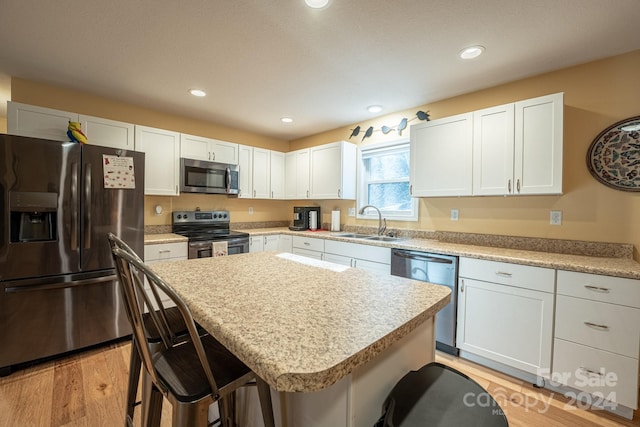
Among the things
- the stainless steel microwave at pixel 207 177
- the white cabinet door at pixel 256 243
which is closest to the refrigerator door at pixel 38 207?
the stainless steel microwave at pixel 207 177

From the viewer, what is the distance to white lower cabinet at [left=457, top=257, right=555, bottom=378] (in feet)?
6.09

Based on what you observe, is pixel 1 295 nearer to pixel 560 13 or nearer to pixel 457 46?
pixel 457 46

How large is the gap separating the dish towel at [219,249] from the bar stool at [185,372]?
2.13 meters

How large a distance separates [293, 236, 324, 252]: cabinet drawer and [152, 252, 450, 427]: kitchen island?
2.02 m

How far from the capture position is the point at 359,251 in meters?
2.92

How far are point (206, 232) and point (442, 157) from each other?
283 cm

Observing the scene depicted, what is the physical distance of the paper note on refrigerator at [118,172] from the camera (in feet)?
7.59

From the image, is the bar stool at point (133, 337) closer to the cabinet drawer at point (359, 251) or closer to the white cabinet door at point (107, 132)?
the cabinet drawer at point (359, 251)

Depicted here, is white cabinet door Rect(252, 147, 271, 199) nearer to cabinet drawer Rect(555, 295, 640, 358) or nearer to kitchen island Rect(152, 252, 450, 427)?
kitchen island Rect(152, 252, 450, 427)

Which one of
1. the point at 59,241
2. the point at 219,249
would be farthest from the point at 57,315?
the point at 219,249

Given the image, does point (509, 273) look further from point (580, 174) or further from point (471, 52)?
point (471, 52)

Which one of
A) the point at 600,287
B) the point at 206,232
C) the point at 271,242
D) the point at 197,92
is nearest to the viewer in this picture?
the point at 600,287

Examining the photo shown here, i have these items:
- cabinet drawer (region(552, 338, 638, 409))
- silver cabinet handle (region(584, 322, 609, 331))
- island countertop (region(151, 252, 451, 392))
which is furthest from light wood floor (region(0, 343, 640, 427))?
island countertop (region(151, 252, 451, 392))

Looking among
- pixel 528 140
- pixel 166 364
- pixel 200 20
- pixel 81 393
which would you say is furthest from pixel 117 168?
pixel 528 140
